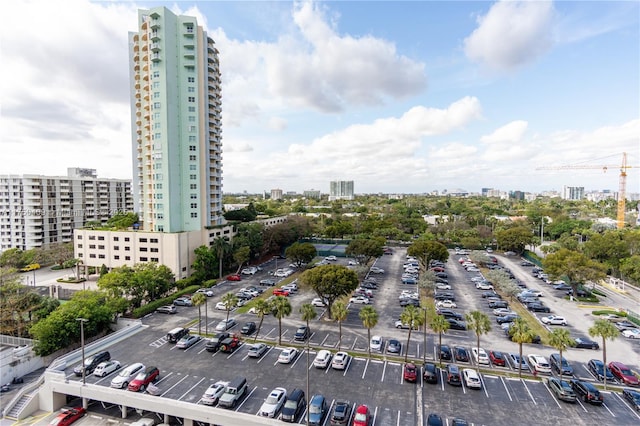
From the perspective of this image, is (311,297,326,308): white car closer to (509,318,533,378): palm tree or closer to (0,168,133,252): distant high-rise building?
(509,318,533,378): palm tree

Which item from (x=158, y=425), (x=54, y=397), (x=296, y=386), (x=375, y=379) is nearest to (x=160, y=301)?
(x=54, y=397)

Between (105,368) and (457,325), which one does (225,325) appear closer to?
(105,368)

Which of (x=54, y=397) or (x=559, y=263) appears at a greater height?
(x=559, y=263)

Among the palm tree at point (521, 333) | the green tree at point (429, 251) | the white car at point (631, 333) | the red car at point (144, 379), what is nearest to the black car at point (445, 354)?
the palm tree at point (521, 333)

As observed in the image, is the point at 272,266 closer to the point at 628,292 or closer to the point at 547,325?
the point at 547,325

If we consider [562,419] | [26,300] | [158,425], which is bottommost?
[158,425]

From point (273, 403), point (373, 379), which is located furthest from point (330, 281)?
point (273, 403)

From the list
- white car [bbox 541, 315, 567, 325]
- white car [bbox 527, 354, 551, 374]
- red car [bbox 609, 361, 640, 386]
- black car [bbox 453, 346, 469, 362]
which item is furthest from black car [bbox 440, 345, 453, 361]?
white car [bbox 541, 315, 567, 325]
